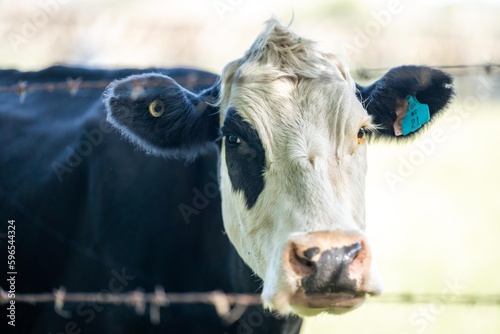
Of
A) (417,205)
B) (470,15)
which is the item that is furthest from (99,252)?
(470,15)

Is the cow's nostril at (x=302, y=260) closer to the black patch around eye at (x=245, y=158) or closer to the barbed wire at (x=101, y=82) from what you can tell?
the black patch around eye at (x=245, y=158)

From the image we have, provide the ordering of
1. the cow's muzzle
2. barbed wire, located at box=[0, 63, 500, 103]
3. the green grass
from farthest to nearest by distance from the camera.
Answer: the green grass < barbed wire, located at box=[0, 63, 500, 103] < the cow's muzzle

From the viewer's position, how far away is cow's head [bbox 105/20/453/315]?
127 inches

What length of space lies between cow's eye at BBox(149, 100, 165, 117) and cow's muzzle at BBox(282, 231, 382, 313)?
1345 mm

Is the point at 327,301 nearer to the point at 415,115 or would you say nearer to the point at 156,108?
the point at 415,115

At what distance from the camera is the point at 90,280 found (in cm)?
475

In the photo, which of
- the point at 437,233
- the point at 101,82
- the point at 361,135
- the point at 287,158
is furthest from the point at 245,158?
the point at 437,233

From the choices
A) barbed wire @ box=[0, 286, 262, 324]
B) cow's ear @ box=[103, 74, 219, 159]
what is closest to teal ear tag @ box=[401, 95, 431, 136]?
cow's ear @ box=[103, 74, 219, 159]

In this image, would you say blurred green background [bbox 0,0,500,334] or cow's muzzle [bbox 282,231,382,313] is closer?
cow's muzzle [bbox 282,231,382,313]

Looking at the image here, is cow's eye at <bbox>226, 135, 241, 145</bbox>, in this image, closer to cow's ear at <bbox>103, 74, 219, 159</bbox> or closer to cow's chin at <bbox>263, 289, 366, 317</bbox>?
cow's ear at <bbox>103, 74, 219, 159</bbox>

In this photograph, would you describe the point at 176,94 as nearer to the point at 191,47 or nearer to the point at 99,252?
the point at 99,252

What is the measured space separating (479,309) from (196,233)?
4125 millimetres

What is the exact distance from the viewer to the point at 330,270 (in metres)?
3.11

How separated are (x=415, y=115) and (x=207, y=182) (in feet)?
4.48
